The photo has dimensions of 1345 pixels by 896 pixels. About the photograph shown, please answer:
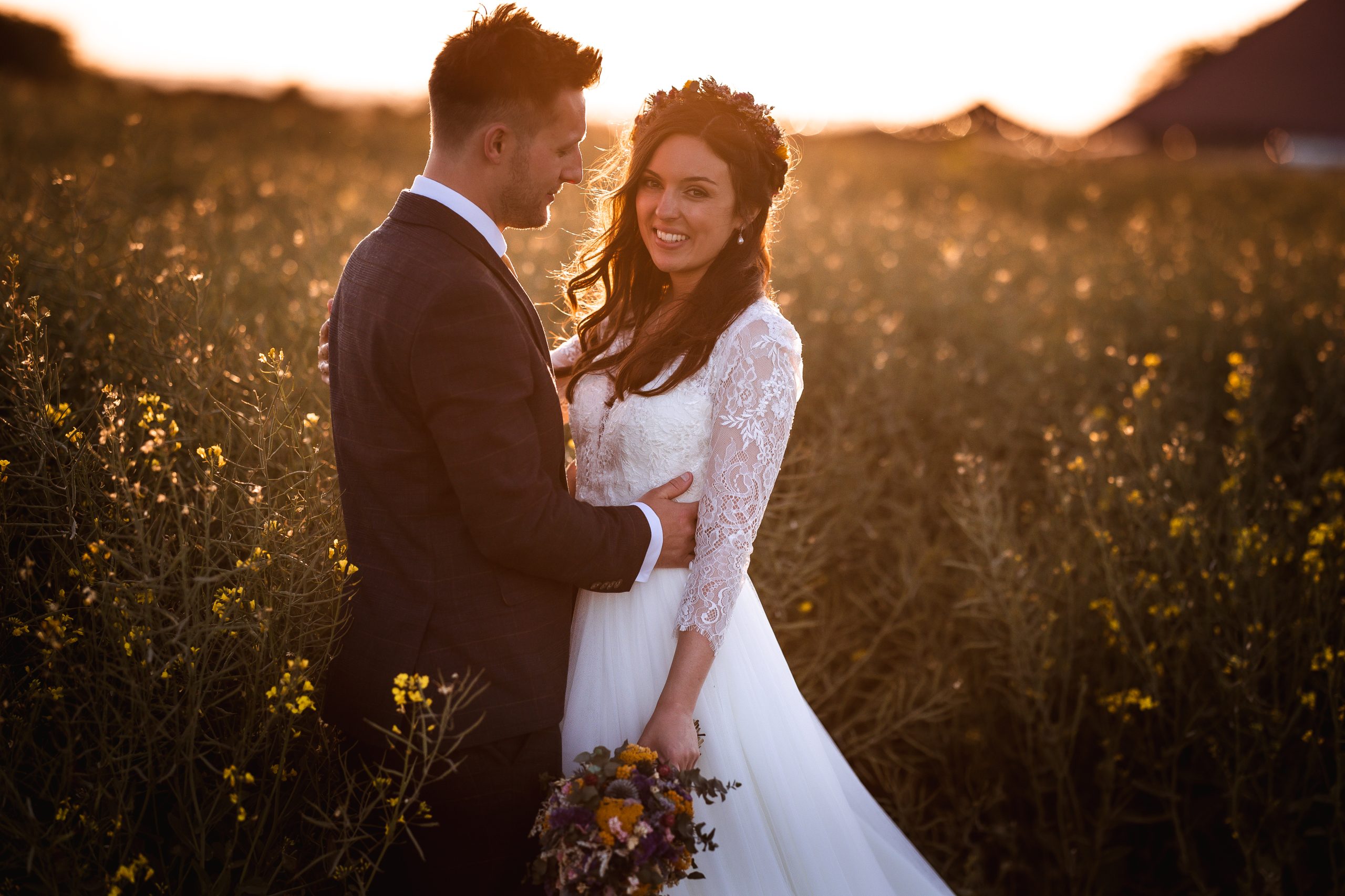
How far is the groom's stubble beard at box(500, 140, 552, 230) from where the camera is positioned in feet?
5.86

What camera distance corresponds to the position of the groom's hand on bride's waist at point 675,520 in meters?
2.04

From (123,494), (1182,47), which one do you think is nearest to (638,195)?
(123,494)

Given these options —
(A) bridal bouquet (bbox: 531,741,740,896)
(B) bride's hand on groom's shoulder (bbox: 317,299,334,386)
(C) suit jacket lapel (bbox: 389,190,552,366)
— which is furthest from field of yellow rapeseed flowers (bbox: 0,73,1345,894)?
(C) suit jacket lapel (bbox: 389,190,552,366)

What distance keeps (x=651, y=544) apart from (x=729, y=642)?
40 cm

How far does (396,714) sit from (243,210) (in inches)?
270

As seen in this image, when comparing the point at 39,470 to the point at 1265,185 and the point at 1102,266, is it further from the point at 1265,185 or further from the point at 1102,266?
the point at 1265,185

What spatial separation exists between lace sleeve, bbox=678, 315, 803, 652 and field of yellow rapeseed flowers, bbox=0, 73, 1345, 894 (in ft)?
2.06

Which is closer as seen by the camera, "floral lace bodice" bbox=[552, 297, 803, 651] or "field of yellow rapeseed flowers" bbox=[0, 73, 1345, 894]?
"field of yellow rapeseed flowers" bbox=[0, 73, 1345, 894]

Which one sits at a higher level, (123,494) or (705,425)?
(705,425)

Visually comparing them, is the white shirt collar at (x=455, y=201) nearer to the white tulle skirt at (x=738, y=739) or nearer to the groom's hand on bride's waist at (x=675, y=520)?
the groom's hand on bride's waist at (x=675, y=520)

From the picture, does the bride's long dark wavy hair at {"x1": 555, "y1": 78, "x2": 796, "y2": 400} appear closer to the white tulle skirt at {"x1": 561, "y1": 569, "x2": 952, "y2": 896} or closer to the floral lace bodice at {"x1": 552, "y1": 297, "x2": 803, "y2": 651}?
the floral lace bodice at {"x1": 552, "y1": 297, "x2": 803, "y2": 651}

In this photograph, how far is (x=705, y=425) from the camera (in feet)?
6.92

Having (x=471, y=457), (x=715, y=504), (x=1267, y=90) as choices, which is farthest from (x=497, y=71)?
(x=1267, y=90)

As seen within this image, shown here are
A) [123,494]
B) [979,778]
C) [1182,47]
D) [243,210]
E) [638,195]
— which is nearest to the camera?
[123,494]
